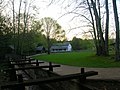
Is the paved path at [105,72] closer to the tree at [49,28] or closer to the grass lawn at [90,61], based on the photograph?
the grass lawn at [90,61]

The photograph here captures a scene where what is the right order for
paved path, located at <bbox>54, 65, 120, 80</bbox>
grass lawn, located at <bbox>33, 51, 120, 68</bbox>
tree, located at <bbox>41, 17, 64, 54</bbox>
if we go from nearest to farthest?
paved path, located at <bbox>54, 65, 120, 80</bbox>
grass lawn, located at <bbox>33, 51, 120, 68</bbox>
tree, located at <bbox>41, 17, 64, 54</bbox>

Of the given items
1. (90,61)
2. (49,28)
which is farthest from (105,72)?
(49,28)

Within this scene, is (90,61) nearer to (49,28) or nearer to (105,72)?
(105,72)

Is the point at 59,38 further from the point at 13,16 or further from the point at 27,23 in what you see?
the point at 13,16

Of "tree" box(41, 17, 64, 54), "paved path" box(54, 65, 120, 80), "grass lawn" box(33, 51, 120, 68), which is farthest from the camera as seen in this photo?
"tree" box(41, 17, 64, 54)

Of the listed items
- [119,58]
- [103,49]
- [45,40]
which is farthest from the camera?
[45,40]

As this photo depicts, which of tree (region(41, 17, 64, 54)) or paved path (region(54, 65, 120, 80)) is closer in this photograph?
paved path (region(54, 65, 120, 80))

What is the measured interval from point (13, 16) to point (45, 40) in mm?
49240

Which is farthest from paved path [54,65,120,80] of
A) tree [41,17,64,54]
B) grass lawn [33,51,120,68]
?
tree [41,17,64,54]

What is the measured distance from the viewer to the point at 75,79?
31.4ft


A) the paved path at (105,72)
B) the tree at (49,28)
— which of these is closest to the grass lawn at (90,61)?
the paved path at (105,72)

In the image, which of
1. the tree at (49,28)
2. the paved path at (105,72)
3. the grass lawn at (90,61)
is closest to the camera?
the paved path at (105,72)

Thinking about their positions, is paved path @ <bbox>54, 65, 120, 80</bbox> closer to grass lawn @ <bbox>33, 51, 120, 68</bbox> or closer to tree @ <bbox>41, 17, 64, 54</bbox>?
grass lawn @ <bbox>33, 51, 120, 68</bbox>

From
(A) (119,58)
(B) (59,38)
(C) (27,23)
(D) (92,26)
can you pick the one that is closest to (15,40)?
(C) (27,23)
